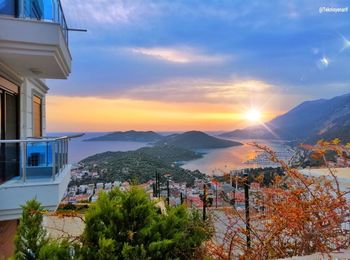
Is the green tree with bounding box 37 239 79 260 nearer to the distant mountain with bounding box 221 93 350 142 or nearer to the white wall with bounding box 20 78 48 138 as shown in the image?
the distant mountain with bounding box 221 93 350 142

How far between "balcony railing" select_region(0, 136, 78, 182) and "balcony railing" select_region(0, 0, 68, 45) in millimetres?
2155

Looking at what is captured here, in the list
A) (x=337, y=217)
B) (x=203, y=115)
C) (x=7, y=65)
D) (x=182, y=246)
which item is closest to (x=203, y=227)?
(x=182, y=246)

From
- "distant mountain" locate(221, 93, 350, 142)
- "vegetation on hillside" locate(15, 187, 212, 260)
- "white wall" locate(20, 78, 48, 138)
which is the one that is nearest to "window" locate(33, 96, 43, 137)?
"white wall" locate(20, 78, 48, 138)

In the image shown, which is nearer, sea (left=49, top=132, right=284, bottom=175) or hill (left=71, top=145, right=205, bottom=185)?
sea (left=49, top=132, right=284, bottom=175)

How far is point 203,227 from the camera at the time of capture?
12.8ft

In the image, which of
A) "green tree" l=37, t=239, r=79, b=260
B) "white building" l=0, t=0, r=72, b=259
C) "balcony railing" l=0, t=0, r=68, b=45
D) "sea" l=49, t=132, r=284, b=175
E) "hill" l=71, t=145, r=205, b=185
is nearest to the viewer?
"green tree" l=37, t=239, r=79, b=260

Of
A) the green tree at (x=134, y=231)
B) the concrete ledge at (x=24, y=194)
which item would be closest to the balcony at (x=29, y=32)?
the concrete ledge at (x=24, y=194)

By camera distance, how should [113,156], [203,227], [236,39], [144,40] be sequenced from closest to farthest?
[203,227], [236,39], [113,156], [144,40]

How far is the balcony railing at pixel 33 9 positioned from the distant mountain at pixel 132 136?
529 centimetres

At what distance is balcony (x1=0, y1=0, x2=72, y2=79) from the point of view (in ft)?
18.1

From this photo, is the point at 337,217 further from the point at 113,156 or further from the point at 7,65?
the point at 113,156

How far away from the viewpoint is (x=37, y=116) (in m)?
10.5

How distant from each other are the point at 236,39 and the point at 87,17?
14.1ft

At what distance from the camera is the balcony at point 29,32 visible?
217 inches
